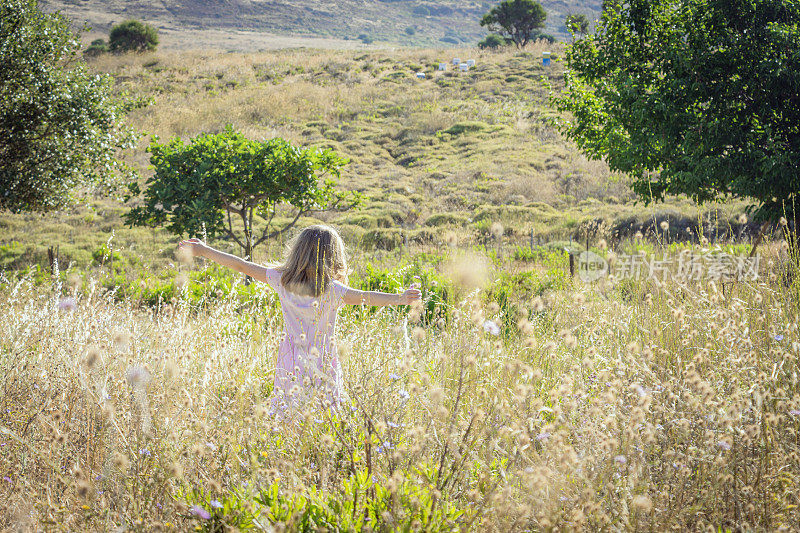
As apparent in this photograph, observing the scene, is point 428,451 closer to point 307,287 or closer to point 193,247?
point 307,287

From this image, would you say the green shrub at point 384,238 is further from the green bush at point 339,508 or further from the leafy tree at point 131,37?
the leafy tree at point 131,37

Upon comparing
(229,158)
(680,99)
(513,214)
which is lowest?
(513,214)

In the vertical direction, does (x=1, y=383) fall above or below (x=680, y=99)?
below

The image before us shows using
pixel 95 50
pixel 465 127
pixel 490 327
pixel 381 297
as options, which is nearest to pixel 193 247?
pixel 381 297

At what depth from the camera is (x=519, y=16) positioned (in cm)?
3988

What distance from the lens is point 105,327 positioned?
10.7ft

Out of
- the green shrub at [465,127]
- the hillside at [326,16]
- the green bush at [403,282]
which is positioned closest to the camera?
the green bush at [403,282]

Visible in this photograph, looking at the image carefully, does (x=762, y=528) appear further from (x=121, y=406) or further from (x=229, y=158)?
(x=229, y=158)

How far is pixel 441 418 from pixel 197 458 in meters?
0.99

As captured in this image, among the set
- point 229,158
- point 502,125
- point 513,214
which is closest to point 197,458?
point 229,158

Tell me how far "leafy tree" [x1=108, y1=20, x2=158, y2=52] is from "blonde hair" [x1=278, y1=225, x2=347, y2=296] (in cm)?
3906

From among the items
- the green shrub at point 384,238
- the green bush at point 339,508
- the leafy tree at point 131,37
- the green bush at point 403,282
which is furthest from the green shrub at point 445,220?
the leafy tree at point 131,37

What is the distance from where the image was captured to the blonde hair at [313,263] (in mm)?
2816

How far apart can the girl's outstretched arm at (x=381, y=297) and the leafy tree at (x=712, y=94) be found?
6.09 m
